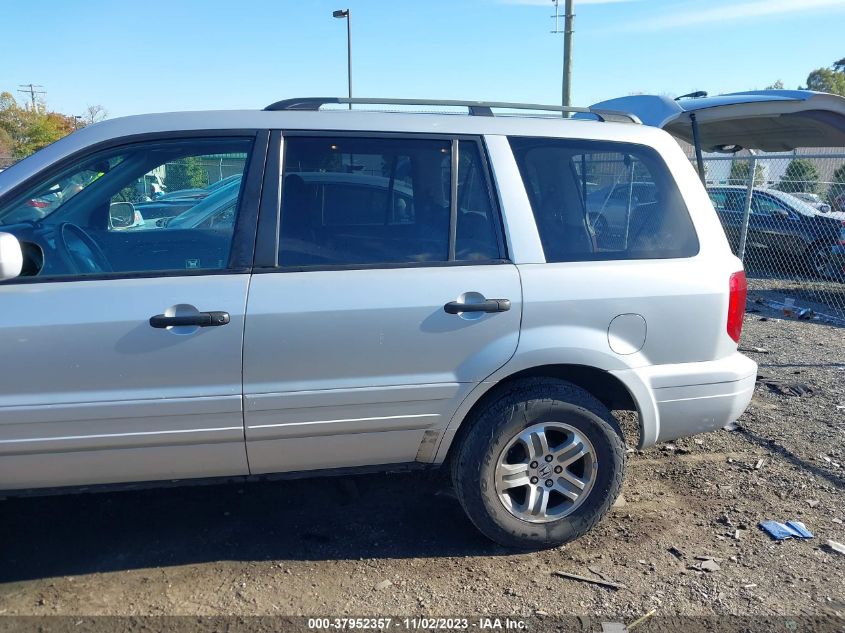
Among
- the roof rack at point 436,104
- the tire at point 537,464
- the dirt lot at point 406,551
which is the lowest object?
the dirt lot at point 406,551

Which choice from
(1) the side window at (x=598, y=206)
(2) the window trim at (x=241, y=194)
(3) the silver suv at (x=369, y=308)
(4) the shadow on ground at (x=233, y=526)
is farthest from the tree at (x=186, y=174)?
(4) the shadow on ground at (x=233, y=526)

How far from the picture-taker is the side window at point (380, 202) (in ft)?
10.2

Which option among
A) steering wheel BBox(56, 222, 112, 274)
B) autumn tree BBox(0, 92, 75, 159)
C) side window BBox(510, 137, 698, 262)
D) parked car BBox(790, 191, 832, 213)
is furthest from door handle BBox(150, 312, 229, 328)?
autumn tree BBox(0, 92, 75, 159)

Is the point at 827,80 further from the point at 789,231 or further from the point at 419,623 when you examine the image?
the point at 419,623

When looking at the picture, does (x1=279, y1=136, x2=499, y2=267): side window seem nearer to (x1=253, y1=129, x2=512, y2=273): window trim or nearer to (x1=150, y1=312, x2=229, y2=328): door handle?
(x1=253, y1=129, x2=512, y2=273): window trim

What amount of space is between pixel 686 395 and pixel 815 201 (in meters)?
9.20

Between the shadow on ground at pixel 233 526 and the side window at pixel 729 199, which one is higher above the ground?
the side window at pixel 729 199

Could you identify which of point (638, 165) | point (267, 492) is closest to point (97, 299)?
point (267, 492)

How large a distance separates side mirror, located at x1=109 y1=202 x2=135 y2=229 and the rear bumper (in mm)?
2531

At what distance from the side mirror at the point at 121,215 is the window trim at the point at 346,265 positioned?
0.98 metres

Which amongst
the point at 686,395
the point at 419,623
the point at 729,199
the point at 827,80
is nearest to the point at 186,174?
the point at 419,623

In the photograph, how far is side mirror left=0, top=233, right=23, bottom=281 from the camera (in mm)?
2693

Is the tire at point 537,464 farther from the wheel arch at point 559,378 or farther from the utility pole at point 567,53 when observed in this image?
the utility pole at point 567,53

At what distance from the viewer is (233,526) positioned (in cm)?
363
